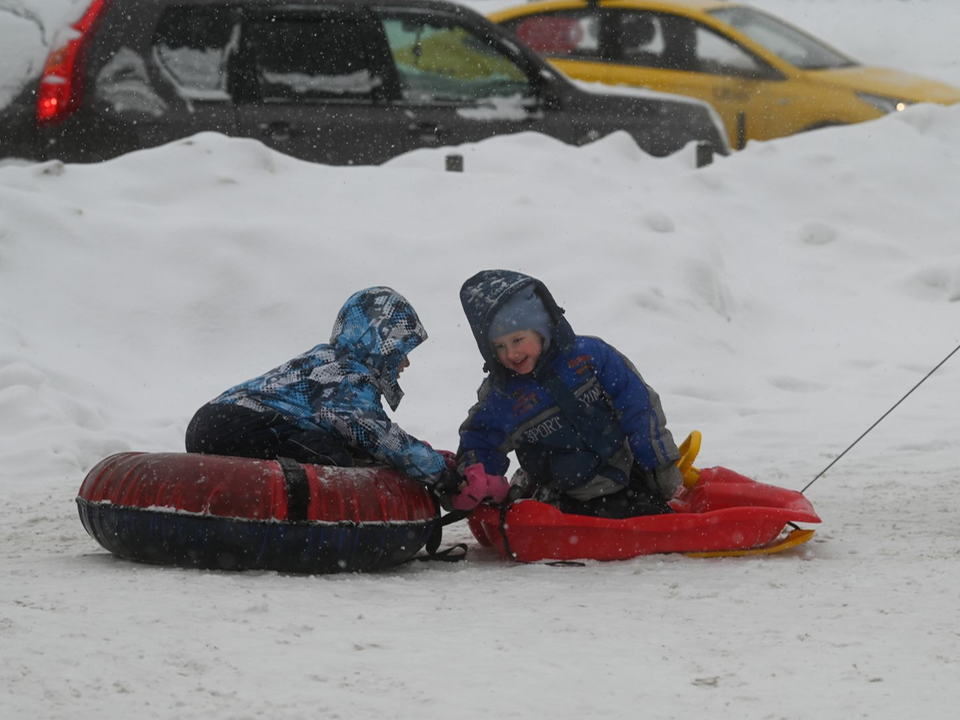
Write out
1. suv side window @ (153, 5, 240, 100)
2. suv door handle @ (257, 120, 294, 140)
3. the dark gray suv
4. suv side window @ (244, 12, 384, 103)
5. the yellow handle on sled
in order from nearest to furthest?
1. the yellow handle on sled
2. the dark gray suv
3. suv side window @ (153, 5, 240, 100)
4. suv side window @ (244, 12, 384, 103)
5. suv door handle @ (257, 120, 294, 140)

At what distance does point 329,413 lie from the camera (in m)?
4.14

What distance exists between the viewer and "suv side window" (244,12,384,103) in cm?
877

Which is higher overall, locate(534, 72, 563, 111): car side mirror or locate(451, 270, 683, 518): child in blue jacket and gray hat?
locate(534, 72, 563, 111): car side mirror

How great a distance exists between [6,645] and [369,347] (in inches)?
61.8

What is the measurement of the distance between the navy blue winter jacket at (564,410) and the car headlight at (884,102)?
788 cm

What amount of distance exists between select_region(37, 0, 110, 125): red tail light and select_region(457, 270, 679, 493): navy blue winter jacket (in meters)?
4.59

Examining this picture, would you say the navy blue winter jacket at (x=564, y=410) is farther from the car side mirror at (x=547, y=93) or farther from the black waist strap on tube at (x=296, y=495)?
the car side mirror at (x=547, y=93)

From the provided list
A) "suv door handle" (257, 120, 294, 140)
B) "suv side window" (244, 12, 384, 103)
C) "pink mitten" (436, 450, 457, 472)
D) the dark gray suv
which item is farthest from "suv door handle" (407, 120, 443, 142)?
"pink mitten" (436, 450, 457, 472)

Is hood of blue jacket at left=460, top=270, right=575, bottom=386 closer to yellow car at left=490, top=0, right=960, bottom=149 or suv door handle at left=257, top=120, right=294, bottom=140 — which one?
suv door handle at left=257, top=120, right=294, bottom=140

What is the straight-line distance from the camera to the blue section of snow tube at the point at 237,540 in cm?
379

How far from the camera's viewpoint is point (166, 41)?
27.8ft

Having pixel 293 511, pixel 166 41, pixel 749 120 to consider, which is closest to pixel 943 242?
pixel 749 120

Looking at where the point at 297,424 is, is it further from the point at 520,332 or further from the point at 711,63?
the point at 711,63

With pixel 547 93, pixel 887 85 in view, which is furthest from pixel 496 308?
pixel 887 85
